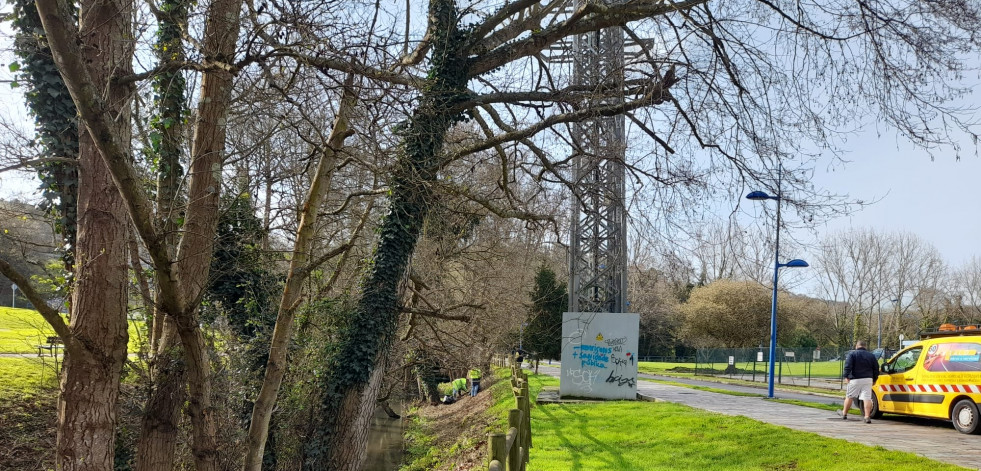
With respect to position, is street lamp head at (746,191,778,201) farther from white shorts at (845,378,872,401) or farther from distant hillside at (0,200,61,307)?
distant hillside at (0,200,61,307)

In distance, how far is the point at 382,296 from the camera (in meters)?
9.35

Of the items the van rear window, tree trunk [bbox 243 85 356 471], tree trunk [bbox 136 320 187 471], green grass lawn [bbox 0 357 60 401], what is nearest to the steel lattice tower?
tree trunk [bbox 243 85 356 471]

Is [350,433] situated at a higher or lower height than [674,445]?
higher

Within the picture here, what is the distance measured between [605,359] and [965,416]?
8.52 meters

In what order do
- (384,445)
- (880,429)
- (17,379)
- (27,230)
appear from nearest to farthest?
(27,230), (880,429), (17,379), (384,445)

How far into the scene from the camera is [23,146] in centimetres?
737

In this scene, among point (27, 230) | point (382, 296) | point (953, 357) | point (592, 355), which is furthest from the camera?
point (592, 355)

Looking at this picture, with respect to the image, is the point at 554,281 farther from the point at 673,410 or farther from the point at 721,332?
the point at 721,332

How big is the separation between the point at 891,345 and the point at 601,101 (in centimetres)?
5343

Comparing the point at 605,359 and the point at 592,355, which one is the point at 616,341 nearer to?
the point at 605,359

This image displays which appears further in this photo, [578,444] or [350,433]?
[578,444]

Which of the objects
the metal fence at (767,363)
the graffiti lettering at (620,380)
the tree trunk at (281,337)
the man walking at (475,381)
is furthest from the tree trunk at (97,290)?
the metal fence at (767,363)

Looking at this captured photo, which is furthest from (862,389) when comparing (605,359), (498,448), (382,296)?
(498,448)

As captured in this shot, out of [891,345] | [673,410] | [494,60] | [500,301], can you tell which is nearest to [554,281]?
[500,301]
